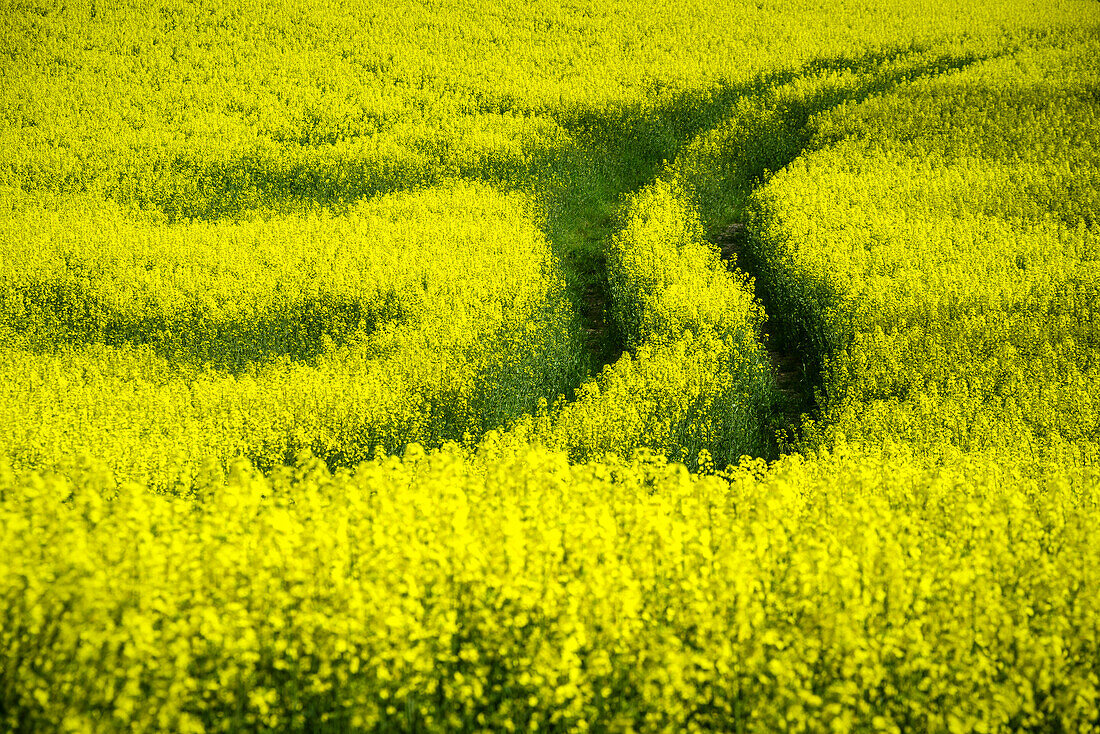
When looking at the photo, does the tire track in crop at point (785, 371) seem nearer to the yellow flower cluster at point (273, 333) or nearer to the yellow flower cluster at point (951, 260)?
the yellow flower cluster at point (951, 260)

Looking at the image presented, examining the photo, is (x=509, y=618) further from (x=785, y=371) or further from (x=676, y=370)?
(x=785, y=371)

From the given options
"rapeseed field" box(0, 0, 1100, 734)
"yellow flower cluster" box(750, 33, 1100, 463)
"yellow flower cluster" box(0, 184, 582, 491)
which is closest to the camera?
"rapeseed field" box(0, 0, 1100, 734)

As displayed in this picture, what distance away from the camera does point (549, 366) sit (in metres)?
16.4

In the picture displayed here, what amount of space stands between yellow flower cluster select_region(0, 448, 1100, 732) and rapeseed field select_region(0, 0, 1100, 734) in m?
0.04

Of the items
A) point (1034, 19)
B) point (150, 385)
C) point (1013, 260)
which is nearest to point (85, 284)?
point (150, 385)

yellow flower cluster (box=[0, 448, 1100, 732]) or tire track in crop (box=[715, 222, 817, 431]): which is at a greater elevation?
yellow flower cluster (box=[0, 448, 1100, 732])

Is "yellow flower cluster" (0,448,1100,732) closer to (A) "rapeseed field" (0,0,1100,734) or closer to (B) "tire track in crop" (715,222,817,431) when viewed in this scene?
(A) "rapeseed field" (0,0,1100,734)

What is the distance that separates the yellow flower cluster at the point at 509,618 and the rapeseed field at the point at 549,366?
42 millimetres

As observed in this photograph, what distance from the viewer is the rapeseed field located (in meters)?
5.50

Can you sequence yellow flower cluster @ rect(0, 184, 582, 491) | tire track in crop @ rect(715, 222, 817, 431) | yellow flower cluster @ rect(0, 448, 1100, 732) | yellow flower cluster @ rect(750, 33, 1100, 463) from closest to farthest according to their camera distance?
yellow flower cluster @ rect(0, 448, 1100, 732)
yellow flower cluster @ rect(750, 33, 1100, 463)
yellow flower cluster @ rect(0, 184, 582, 491)
tire track in crop @ rect(715, 222, 817, 431)

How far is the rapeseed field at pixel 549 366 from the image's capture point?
5.50m

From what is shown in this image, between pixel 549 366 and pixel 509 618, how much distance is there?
35.8ft

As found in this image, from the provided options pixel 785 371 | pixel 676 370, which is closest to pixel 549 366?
pixel 676 370

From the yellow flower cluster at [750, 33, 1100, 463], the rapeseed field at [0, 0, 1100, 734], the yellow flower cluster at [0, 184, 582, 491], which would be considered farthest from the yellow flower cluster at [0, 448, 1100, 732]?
the yellow flower cluster at [0, 184, 582, 491]
